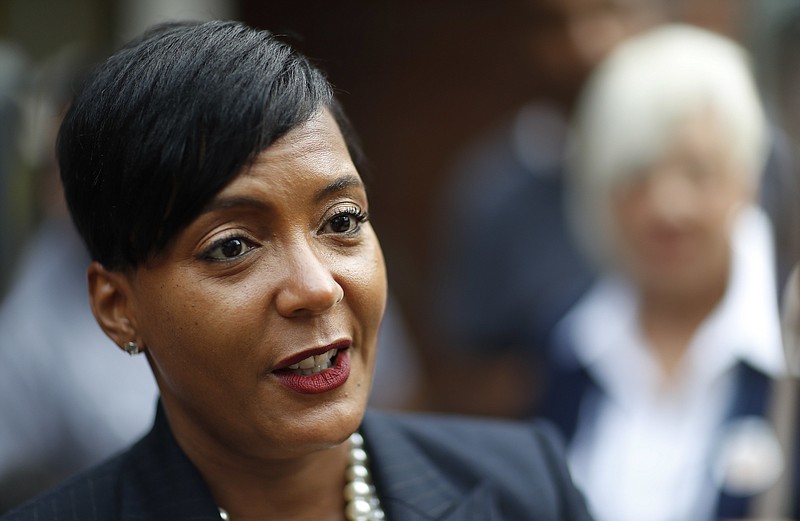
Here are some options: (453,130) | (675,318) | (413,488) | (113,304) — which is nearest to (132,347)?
(113,304)

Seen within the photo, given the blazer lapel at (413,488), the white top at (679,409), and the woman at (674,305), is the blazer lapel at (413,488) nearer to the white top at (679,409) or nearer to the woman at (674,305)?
the white top at (679,409)

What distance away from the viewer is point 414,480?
7.43 ft

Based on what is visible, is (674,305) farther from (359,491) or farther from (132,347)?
(132,347)

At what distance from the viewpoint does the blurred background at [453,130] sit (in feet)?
11.8

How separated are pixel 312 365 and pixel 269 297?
0.15m

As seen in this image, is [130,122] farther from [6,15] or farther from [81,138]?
[6,15]

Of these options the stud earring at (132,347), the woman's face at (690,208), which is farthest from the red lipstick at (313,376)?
the woman's face at (690,208)

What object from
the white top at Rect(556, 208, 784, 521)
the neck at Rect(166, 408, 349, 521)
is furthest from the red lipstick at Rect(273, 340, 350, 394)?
the white top at Rect(556, 208, 784, 521)

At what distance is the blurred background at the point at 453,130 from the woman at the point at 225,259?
0.90 feet

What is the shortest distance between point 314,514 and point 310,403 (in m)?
0.35

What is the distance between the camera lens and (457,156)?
618cm

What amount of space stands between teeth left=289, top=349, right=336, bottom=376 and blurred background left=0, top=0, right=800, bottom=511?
459mm

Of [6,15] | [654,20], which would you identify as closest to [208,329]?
[6,15]

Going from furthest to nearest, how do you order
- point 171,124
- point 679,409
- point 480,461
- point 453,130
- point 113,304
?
point 453,130 → point 679,409 → point 480,461 → point 113,304 → point 171,124
